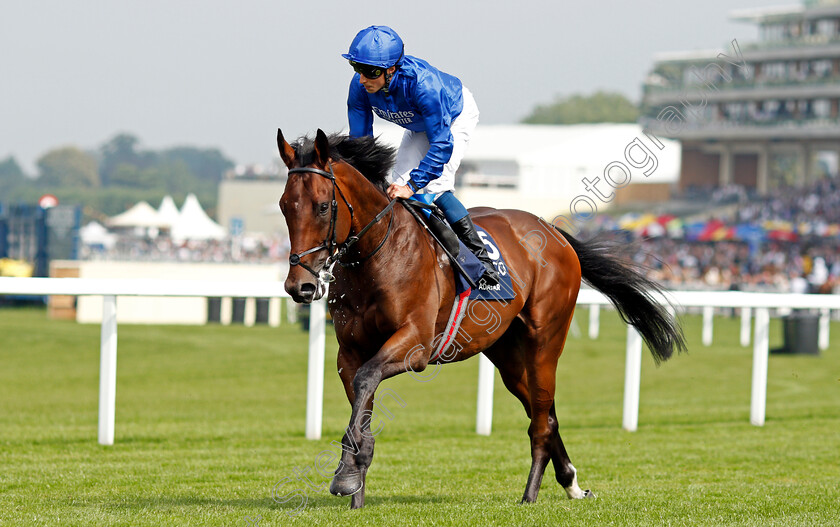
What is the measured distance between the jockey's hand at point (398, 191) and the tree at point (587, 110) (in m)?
105

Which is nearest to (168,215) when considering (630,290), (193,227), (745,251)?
(193,227)

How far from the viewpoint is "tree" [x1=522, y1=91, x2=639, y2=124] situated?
109 metres

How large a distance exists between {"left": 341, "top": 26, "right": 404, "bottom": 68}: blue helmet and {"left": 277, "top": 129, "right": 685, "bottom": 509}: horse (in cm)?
37

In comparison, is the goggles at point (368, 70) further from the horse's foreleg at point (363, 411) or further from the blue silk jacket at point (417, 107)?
the horse's foreleg at point (363, 411)

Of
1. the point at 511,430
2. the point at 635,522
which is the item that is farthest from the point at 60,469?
the point at 511,430

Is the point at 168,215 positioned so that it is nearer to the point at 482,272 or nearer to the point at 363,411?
the point at 482,272

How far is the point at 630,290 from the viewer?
5.82 m

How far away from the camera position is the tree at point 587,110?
4286 inches

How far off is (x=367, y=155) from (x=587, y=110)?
108 meters

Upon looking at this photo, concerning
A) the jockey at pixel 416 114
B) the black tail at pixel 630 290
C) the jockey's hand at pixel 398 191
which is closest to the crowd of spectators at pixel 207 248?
the black tail at pixel 630 290

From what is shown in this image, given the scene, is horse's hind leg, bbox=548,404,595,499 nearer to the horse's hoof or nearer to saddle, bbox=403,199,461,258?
saddle, bbox=403,199,461,258

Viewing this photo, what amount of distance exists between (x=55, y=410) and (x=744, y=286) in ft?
66.8

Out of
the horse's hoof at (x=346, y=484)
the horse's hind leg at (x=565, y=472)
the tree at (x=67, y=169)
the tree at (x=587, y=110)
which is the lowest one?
the horse's hind leg at (x=565, y=472)

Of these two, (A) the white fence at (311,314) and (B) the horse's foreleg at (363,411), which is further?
(A) the white fence at (311,314)
